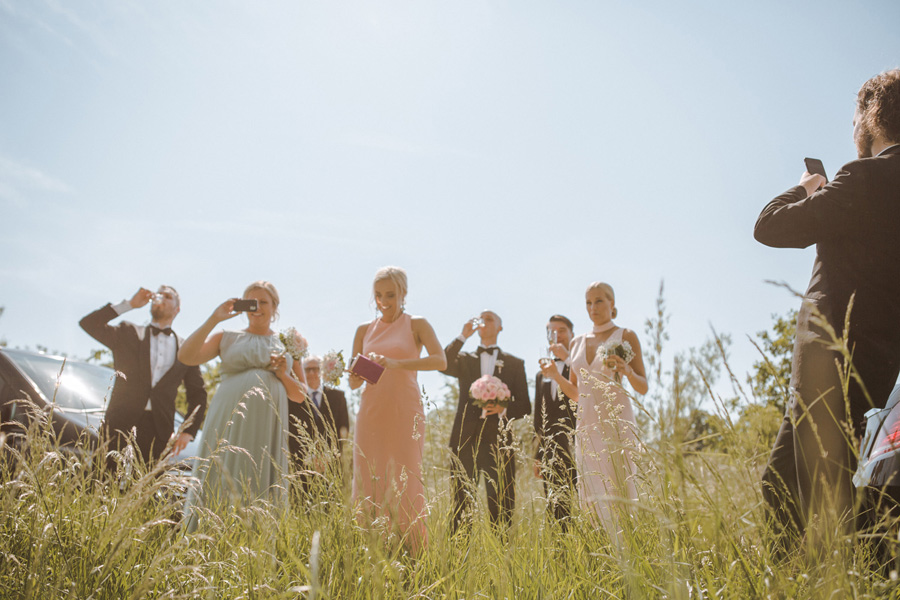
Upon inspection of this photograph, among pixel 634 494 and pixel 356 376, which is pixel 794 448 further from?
pixel 356 376

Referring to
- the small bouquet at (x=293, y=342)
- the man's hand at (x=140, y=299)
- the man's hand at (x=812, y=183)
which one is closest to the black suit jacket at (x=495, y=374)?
the small bouquet at (x=293, y=342)

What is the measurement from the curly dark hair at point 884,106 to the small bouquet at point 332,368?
395 cm

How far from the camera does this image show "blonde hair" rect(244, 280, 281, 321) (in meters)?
5.18

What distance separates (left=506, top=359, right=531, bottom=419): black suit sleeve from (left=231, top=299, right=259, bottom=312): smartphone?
10.2 ft

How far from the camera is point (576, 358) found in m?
5.26

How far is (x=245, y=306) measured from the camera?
501 centimetres

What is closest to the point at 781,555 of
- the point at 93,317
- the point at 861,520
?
the point at 861,520

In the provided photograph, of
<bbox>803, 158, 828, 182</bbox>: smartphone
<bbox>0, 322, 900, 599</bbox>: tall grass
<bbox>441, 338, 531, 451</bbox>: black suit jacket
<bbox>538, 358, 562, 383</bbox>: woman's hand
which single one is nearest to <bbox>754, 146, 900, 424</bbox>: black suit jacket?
<bbox>803, 158, 828, 182</bbox>: smartphone

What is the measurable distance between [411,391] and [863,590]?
3.49 m

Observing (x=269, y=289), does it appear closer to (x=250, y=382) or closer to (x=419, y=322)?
(x=250, y=382)

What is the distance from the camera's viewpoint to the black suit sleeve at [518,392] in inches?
271

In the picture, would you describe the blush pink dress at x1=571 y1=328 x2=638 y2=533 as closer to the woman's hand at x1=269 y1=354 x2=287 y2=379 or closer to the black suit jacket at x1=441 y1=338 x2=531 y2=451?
the woman's hand at x1=269 y1=354 x2=287 y2=379

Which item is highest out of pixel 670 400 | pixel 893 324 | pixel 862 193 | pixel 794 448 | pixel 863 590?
pixel 862 193

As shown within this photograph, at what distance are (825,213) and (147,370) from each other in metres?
5.53
